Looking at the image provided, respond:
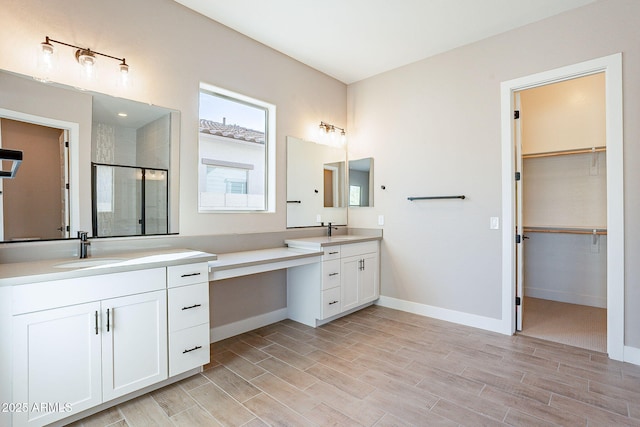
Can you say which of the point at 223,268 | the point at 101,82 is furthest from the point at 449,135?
the point at 101,82

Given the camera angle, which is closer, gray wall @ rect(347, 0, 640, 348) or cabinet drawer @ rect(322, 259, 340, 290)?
gray wall @ rect(347, 0, 640, 348)

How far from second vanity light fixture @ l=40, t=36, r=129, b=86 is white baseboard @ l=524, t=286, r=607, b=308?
5.32 meters

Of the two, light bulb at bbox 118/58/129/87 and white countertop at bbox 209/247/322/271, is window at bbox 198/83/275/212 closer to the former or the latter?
white countertop at bbox 209/247/322/271

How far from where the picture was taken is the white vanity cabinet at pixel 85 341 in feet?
5.17

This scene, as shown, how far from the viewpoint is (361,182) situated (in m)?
4.19

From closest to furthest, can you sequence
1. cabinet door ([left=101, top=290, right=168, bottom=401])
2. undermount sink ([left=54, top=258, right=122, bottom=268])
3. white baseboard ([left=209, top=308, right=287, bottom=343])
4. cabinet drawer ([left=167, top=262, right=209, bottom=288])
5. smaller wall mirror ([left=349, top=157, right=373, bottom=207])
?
1. cabinet door ([left=101, top=290, right=168, bottom=401])
2. undermount sink ([left=54, top=258, right=122, bottom=268])
3. cabinet drawer ([left=167, top=262, right=209, bottom=288])
4. white baseboard ([left=209, top=308, right=287, bottom=343])
5. smaller wall mirror ([left=349, top=157, right=373, bottom=207])

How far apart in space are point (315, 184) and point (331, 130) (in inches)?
30.0

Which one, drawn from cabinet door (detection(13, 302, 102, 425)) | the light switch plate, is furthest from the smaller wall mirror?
cabinet door (detection(13, 302, 102, 425))

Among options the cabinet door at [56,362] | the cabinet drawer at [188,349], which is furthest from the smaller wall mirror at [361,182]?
the cabinet door at [56,362]

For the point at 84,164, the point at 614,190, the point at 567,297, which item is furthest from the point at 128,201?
the point at 567,297

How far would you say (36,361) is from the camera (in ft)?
5.24

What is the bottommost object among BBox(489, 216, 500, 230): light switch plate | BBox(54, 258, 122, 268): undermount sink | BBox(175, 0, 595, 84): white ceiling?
BBox(54, 258, 122, 268): undermount sink

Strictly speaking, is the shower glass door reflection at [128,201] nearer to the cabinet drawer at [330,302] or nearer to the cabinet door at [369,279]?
the cabinet drawer at [330,302]

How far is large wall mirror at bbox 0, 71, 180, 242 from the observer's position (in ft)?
6.47
